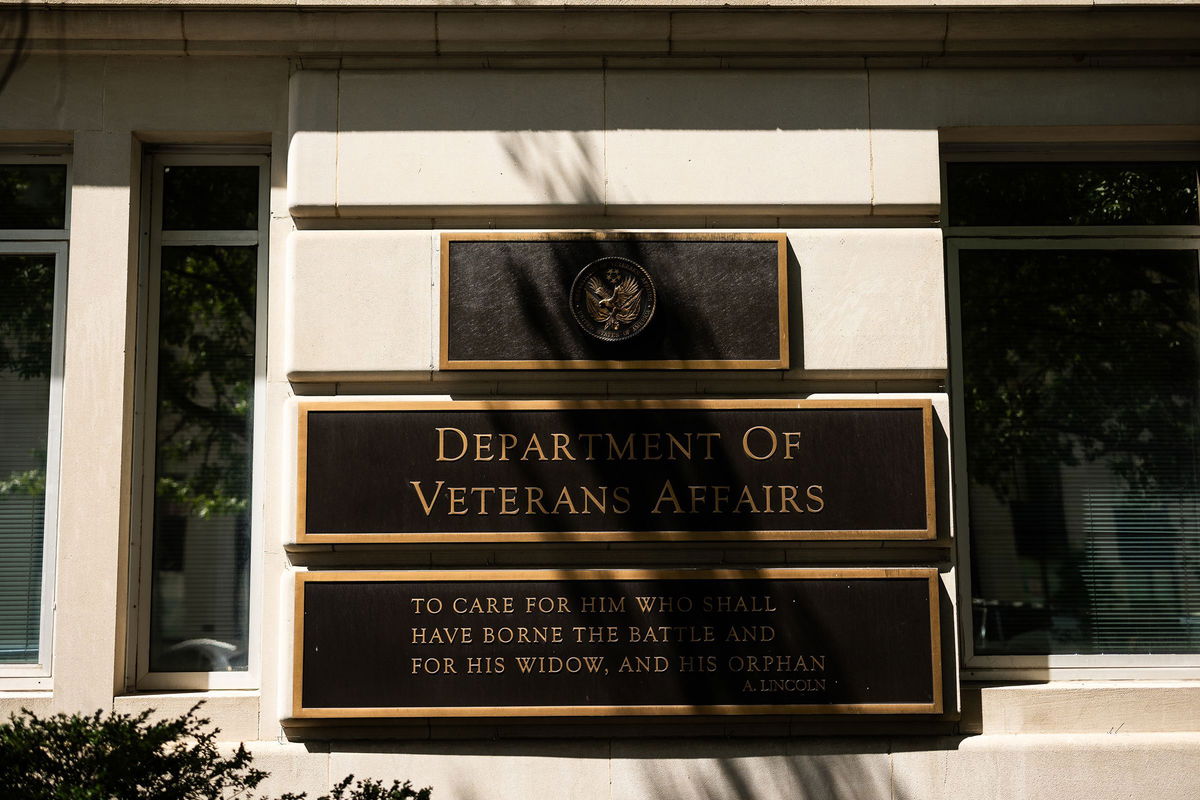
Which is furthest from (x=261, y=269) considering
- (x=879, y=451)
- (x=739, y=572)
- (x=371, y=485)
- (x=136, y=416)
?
(x=879, y=451)

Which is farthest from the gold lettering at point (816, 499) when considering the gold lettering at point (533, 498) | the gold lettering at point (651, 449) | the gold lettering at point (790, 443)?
the gold lettering at point (533, 498)

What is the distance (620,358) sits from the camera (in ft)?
20.2

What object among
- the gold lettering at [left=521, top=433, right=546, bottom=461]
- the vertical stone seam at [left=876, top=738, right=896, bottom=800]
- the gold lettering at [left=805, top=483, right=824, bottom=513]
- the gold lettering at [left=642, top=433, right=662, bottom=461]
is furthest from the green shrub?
the vertical stone seam at [left=876, top=738, right=896, bottom=800]

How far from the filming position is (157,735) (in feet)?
15.0

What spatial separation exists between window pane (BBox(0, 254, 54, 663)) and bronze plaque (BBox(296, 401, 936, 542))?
1914 mm

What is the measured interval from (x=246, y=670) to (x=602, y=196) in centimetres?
370

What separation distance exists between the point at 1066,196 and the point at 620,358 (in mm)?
3258

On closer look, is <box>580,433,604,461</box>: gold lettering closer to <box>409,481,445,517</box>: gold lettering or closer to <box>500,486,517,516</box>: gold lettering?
<box>500,486,517,516</box>: gold lettering

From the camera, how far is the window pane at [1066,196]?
6.78 metres

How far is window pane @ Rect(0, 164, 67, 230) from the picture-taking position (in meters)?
6.66

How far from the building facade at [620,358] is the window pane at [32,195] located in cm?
2

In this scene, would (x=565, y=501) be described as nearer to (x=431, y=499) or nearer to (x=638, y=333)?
(x=431, y=499)

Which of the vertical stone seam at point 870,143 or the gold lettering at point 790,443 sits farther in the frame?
the vertical stone seam at point 870,143

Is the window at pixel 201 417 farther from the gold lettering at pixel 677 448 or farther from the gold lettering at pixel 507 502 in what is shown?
the gold lettering at pixel 677 448
